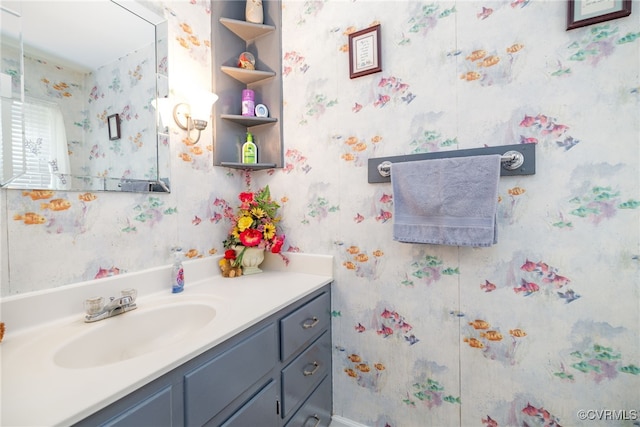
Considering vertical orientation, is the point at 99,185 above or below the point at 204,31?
below

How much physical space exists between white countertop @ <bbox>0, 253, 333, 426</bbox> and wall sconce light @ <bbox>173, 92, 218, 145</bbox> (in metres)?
0.65

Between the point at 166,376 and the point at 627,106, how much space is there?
5.20ft

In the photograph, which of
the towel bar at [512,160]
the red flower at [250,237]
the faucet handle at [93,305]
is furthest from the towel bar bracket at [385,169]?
the faucet handle at [93,305]

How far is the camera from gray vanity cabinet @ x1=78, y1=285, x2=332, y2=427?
62 centimetres

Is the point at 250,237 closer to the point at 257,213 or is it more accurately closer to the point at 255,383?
the point at 257,213

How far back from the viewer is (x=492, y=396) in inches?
43.6

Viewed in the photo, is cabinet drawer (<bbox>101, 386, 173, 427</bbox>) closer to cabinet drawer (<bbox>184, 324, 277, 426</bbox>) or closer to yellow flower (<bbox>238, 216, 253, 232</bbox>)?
cabinet drawer (<bbox>184, 324, 277, 426</bbox>)

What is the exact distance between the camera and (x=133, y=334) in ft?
3.12

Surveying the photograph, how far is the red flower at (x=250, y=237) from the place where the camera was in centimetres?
142

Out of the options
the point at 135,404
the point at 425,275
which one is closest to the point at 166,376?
the point at 135,404

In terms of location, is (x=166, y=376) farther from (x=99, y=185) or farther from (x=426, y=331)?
(x=426, y=331)

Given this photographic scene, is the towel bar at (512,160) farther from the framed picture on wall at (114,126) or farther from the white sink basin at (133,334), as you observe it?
the framed picture on wall at (114,126)

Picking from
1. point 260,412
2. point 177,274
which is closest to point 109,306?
point 177,274

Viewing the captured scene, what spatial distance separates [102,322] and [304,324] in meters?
0.72
